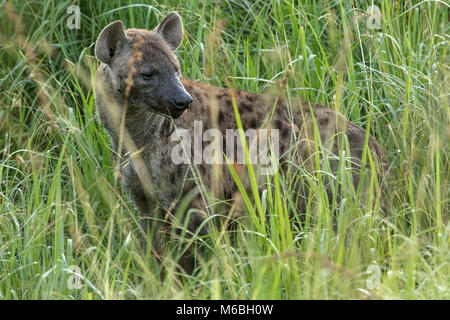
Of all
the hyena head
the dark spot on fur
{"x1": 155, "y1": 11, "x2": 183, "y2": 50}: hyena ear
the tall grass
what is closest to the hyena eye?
the hyena head

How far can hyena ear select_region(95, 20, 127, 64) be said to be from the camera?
149 inches

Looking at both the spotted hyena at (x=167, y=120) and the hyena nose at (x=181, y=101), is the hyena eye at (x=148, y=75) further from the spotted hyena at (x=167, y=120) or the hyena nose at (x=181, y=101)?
the hyena nose at (x=181, y=101)

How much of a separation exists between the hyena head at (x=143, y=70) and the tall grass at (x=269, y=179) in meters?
0.41

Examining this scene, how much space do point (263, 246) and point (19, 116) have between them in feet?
8.03

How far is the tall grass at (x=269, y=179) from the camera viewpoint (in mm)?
3107

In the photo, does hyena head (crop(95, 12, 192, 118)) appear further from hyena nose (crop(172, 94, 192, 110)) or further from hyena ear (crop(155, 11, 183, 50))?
hyena ear (crop(155, 11, 183, 50))

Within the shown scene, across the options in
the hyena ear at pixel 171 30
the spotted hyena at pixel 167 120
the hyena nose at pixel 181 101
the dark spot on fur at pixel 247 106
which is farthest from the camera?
the dark spot on fur at pixel 247 106

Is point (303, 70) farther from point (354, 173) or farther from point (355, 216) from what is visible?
point (355, 216)

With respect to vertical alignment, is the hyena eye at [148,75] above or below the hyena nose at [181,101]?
above

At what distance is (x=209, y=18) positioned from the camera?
5.27m

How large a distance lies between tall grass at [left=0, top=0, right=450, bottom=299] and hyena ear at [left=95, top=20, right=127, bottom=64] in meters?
0.43

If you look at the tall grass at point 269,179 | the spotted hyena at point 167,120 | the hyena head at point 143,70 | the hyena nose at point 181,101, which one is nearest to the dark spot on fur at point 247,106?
the spotted hyena at point 167,120

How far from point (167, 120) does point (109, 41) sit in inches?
19.8
